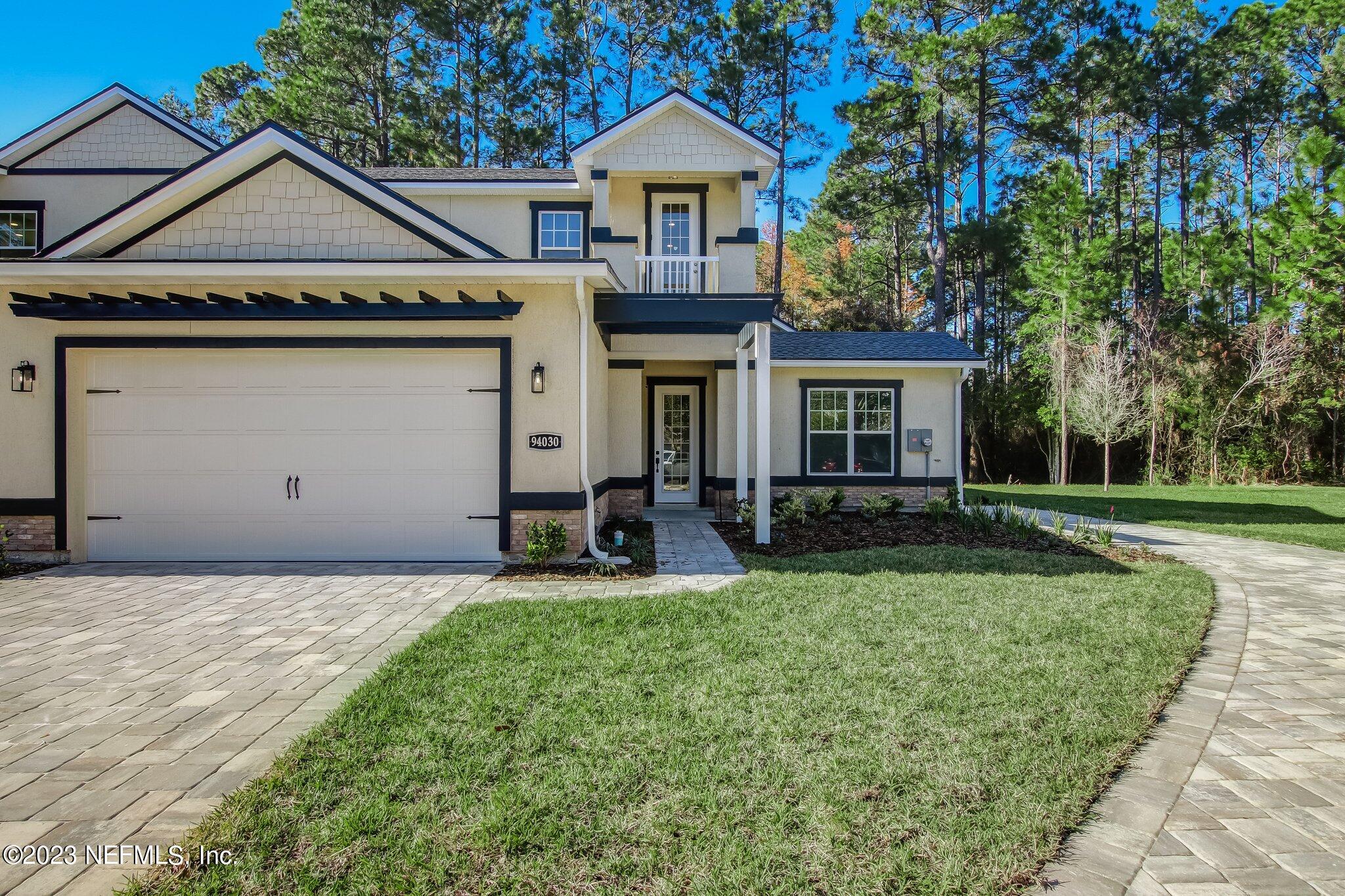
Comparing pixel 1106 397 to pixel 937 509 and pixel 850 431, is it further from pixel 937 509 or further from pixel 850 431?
pixel 937 509

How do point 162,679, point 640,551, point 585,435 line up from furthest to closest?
point 640,551
point 585,435
point 162,679

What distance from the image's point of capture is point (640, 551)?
26.7ft

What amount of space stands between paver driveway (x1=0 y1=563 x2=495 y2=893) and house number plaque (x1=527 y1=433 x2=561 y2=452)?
164 cm

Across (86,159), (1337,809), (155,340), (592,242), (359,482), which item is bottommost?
(1337,809)

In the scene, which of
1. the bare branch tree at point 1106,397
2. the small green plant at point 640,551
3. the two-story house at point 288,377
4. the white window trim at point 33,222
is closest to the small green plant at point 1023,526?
the two-story house at point 288,377

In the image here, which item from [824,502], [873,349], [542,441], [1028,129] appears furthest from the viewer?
[1028,129]

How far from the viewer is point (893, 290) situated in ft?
90.6

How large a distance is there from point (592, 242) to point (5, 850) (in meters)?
10.2

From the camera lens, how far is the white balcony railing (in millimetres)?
11102

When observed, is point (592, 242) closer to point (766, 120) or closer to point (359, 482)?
point (359, 482)

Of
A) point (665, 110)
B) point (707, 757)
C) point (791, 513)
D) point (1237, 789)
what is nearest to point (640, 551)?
point (791, 513)

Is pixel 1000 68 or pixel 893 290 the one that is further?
pixel 893 290

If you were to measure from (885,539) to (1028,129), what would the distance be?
17943 millimetres

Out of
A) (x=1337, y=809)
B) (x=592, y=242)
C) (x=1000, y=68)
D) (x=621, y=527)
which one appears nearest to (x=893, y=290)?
(x=1000, y=68)
